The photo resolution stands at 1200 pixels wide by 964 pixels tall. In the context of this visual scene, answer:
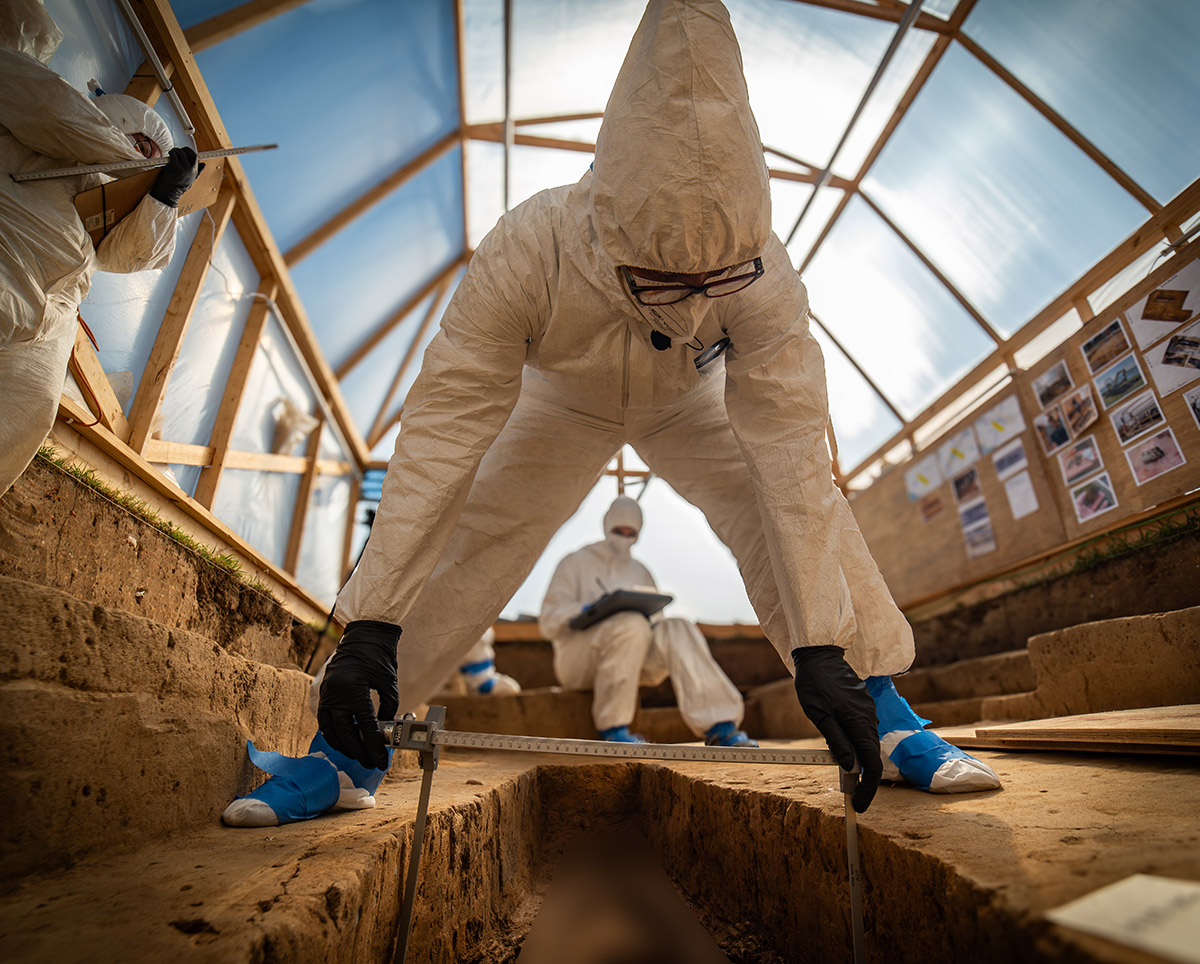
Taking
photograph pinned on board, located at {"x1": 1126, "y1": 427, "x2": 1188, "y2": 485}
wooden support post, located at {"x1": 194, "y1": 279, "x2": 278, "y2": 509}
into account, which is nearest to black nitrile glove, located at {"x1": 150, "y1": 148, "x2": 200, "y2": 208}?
wooden support post, located at {"x1": 194, "y1": 279, "x2": 278, "y2": 509}

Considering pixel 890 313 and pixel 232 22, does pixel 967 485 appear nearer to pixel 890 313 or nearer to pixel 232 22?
pixel 890 313

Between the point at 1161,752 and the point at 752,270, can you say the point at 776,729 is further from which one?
the point at 752,270

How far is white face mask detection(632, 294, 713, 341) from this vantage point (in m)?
1.32

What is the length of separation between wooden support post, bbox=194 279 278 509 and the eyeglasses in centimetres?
224

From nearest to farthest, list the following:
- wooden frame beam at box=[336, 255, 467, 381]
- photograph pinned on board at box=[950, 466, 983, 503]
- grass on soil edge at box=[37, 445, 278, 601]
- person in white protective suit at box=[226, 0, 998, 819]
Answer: person in white protective suit at box=[226, 0, 998, 819] < grass on soil edge at box=[37, 445, 278, 601] < photograph pinned on board at box=[950, 466, 983, 503] < wooden frame beam at box=[336, 255, 467, 381]

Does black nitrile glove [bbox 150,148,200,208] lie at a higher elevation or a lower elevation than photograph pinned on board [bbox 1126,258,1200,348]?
lower

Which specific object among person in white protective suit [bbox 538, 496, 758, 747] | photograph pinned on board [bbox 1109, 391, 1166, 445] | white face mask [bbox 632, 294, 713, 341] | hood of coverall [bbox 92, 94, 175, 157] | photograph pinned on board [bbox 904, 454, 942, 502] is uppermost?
photograph pinned on board [bbox 904, 454, 942, 502]

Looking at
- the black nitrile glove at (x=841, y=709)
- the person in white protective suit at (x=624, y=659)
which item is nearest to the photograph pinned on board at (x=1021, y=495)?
the person in white protective suit at (x=624, y=659)

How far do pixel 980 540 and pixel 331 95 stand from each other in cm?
434

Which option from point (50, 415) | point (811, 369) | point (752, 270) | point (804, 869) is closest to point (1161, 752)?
point (804, 869)

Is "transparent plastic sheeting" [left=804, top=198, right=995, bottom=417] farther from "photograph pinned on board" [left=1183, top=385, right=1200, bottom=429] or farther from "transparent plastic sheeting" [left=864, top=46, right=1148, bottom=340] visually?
"photograph pinned on board" [left=1183, top=385, right=1200, bottom=429]

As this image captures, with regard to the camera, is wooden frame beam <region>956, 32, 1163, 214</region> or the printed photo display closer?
wooden frame beam <region>956, 32, 1163, 214</region>

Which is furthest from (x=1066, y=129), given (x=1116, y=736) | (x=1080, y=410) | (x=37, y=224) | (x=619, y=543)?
(x=37, y=224)

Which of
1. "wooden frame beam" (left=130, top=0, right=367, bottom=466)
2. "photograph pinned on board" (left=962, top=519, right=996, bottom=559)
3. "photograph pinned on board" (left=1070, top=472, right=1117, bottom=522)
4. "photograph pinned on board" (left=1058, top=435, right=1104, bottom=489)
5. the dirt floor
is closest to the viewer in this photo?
the dirt floor
